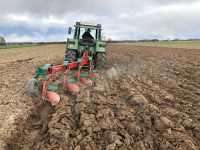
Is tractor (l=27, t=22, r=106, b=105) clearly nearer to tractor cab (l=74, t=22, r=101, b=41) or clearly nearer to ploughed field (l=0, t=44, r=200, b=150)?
tractor cab (l=74, t=22, r=101, b=41)

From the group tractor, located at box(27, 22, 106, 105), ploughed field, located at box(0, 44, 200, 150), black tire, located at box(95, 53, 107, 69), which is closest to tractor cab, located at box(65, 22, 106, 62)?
tractor, located at box(27, 22, 106, 105)

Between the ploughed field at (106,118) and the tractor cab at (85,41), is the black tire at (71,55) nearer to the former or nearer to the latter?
the tractor cab at (85,41)

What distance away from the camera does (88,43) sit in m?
11.0

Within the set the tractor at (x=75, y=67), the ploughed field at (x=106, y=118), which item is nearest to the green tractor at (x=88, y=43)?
the tractor at (x=75, y=67)

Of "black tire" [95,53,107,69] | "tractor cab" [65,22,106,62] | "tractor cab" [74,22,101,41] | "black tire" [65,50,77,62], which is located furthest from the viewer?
"tractor cab" [74,22,101,41]

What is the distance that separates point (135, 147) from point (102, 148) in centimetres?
55

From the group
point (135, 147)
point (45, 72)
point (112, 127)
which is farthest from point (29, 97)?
point (135, 147)

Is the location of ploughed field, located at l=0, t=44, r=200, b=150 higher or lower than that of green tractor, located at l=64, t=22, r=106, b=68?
lower

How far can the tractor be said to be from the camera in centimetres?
688

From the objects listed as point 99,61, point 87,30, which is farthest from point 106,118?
point 87,30

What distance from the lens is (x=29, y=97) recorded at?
719 centimetres

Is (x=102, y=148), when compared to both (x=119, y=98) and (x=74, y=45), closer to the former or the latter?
(x=119, y=98)

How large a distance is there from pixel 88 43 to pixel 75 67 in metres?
2.23

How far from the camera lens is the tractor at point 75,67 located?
22.6 feet
